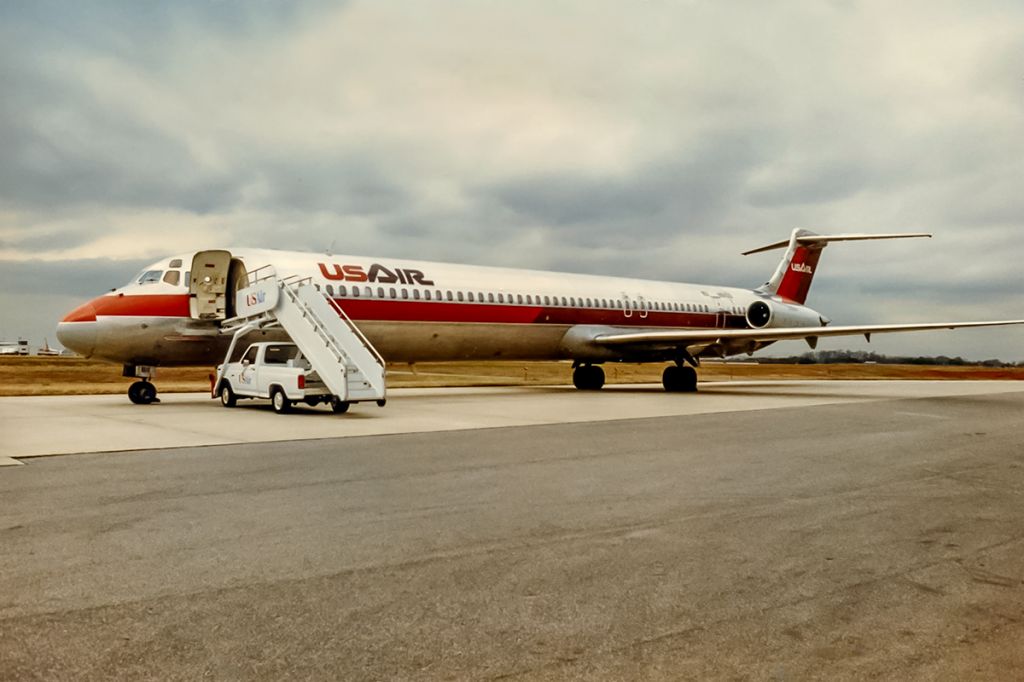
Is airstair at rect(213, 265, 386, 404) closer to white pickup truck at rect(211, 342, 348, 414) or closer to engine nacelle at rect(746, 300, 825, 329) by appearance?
white pickup truck at rect(211, 342, 348, 414)

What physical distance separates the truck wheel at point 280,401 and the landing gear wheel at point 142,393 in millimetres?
4391

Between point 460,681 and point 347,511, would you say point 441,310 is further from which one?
point 460,681

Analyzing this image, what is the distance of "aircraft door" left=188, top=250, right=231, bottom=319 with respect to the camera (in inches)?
784

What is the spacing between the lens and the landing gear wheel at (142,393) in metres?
19.4

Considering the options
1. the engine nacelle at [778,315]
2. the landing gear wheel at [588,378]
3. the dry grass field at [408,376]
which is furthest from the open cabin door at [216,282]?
the engine nacelle at [778,315]

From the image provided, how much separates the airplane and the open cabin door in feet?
0.08

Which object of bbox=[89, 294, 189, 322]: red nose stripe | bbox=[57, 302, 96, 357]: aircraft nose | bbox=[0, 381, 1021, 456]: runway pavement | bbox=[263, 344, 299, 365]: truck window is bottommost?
bbox=[0, 381, 1021, 456]: runway pavement

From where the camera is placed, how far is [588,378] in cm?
2956

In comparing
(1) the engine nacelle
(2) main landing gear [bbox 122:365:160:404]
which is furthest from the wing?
(2) main landing gear [bbox 122:365:160:404]

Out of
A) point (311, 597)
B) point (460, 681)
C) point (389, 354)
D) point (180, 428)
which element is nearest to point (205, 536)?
point (311, 597)

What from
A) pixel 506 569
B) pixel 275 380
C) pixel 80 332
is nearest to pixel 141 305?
pixel 80 332

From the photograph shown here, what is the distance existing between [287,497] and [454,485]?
1.56m

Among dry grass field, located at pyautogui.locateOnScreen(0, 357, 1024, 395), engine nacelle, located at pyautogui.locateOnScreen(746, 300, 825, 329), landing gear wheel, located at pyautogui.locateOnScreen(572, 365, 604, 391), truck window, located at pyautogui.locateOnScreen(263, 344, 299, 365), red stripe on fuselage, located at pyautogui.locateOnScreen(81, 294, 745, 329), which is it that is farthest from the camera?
engine nacelle, located at pyautogui.locateOnScreen(746, 300, 825, 329)

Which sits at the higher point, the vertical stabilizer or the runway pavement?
the vertical stabilizer
